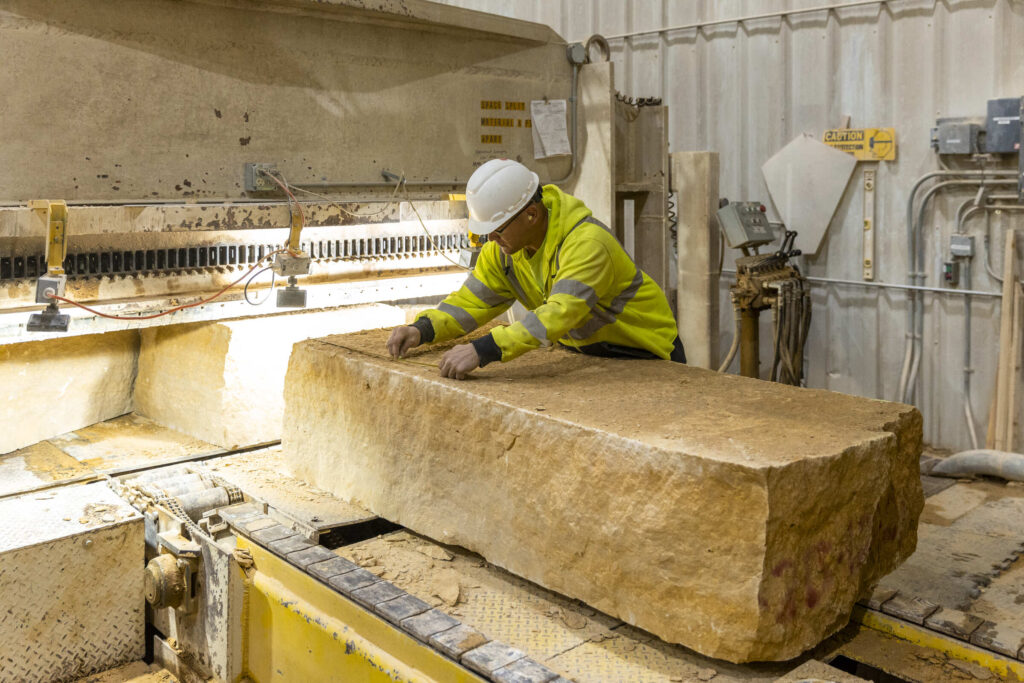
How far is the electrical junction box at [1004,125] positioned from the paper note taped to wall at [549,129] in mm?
2600

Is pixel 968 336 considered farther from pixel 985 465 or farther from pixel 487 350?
pixel 487 350

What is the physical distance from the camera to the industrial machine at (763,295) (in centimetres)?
607

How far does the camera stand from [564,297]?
3.07 metres

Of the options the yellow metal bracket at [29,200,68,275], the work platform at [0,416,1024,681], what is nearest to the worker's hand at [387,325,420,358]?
the work platform at [0,416,1024,681]

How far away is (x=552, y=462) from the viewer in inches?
103

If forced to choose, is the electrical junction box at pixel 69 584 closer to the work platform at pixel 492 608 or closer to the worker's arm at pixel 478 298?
the work platform at pixel 492 608

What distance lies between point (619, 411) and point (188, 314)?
6.71 feet

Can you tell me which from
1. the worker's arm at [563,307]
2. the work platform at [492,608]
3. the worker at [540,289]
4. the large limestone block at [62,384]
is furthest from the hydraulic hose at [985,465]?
the large limestone block at [62,384]

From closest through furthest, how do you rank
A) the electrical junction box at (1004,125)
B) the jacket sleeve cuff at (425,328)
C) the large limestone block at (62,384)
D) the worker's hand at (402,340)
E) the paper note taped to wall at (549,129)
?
the worker's hand at (402,340)
the jacket sleeve cuff at (425,328)
the large limestone block at (62,384)
the paper note taped to wall at (549,129)
the electrical junction box at (1004,125)

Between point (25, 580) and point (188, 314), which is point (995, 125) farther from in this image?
point (25, 580)

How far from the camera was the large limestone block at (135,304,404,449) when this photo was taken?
4.12 meters

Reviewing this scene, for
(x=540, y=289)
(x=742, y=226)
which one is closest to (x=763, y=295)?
(x=742, y=226)

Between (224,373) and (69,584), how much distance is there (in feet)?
3.73

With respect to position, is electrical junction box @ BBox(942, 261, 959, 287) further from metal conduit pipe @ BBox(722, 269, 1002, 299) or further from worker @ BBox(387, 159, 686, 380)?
worker @ BBox(387, 159, 686, 380)
